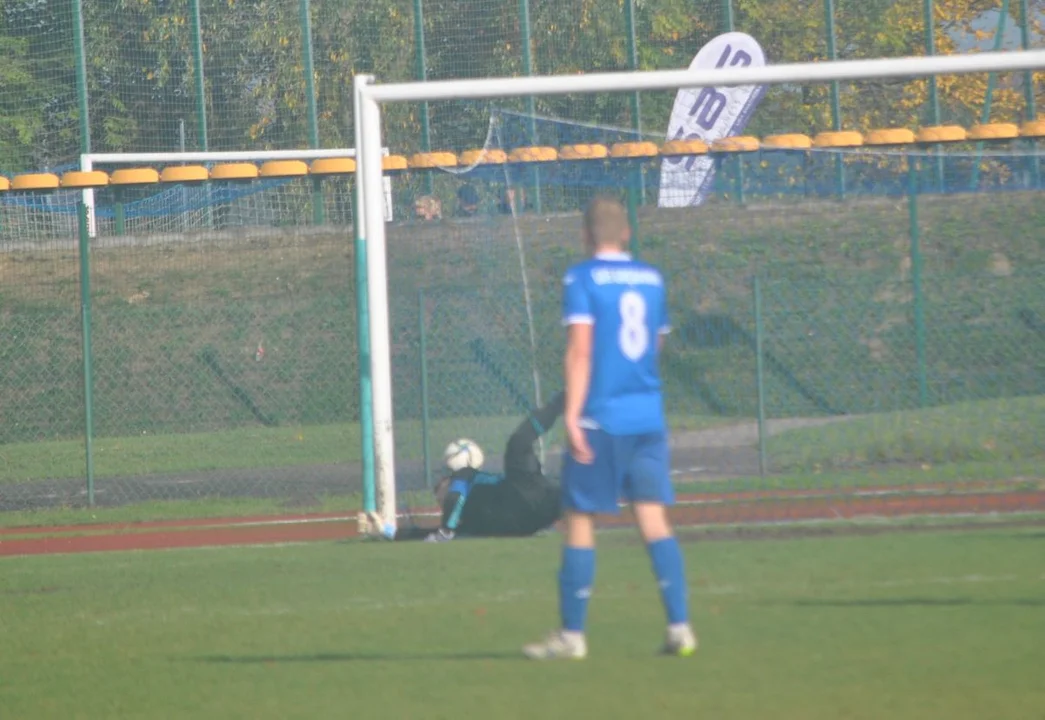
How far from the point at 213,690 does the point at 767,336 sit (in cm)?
867

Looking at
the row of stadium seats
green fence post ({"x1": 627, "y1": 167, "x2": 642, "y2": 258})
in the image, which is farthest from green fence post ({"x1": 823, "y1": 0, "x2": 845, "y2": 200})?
green fence post ({"x1": 627, "y1": 167, "x2": 642, "y2": 258})

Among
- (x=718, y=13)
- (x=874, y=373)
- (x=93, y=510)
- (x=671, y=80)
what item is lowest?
(x=93, y=510)

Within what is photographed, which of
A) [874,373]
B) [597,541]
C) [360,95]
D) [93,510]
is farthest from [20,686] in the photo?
[874,373]

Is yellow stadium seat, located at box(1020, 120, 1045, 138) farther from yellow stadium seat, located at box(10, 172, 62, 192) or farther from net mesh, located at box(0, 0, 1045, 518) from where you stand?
yellow stadium seat, located at box(10, 172, 62, 192)

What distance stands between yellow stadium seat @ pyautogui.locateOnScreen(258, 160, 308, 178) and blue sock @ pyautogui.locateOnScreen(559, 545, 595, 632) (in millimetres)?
13501

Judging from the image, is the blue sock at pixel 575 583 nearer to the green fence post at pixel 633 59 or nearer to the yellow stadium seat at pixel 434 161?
the yellow stadium seat at pixel 434 161

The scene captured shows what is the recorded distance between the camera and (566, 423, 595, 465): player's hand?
5.89 meters

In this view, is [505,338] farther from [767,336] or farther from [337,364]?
[337,364]

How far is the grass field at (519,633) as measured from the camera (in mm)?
5496

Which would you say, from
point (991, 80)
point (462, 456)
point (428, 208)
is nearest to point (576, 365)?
point (462, 456)

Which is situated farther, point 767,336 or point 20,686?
point 767,336

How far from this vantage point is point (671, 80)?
10594 mm

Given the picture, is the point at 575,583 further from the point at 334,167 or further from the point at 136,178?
the point at 136,178

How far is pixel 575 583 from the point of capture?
604 centimetres
